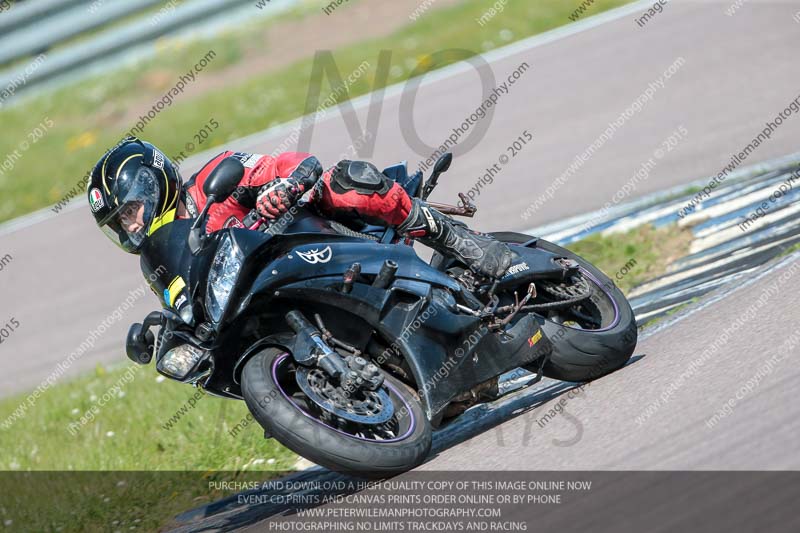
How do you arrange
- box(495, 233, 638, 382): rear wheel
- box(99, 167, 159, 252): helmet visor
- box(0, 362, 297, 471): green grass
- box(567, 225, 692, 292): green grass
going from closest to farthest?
box(99, 167, 159, 252): helmet visor
box(495, 233, 638, 382): rear wheel
box(0, 362, 297, 471): green grass
box(567, 225, 692, 292): green grass

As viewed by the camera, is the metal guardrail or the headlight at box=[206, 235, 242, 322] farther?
the metal guardrail

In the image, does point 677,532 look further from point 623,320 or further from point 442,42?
point 442,42

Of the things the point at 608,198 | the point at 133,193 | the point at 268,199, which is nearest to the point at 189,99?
the point at 608,198

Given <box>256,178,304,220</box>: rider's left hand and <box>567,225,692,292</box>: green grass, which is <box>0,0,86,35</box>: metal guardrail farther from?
<box>256,178,304,220</box>: rider's left hand

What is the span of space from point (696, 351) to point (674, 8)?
8903 mm

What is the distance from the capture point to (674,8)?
522 inches

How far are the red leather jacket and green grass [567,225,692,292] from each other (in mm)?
3129

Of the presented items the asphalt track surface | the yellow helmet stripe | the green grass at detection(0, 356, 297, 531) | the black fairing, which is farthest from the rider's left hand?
the green grass at detection(0, 356, 297, 531)

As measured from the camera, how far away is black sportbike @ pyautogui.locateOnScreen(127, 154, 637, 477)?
15.0 ft

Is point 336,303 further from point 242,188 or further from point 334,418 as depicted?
point 242,188

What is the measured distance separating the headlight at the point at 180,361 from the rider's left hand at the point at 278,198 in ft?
2.39

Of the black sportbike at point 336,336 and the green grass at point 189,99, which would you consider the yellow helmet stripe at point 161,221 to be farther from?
the green grass at point 189,99

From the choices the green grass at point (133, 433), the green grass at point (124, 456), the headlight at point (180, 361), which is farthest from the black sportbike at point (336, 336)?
the green grass at point (133, 433)

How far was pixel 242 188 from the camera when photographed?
529 cm
